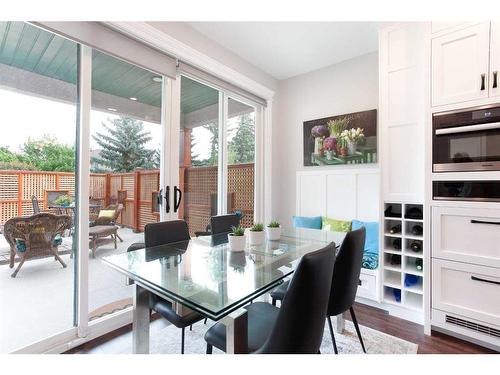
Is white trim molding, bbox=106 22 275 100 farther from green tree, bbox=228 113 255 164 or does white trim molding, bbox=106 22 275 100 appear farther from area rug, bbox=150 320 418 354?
area rug, bbox=150 320 418 354

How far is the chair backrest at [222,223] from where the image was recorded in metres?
2.30

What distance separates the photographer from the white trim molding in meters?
1.95

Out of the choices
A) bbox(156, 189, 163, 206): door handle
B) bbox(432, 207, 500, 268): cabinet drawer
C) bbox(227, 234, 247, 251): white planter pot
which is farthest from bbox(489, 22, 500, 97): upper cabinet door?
bbox(156, 189, 163, 206): door handle

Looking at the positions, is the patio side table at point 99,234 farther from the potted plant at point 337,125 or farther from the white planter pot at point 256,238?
the potted plant at point 337,125

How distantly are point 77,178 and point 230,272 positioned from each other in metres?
1.39

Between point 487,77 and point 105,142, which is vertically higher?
point 487,77

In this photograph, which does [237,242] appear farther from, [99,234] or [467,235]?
[467,235]

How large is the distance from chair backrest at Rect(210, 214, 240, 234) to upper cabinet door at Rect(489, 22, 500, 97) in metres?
2.22

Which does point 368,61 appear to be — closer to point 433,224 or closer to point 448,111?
point 448,111

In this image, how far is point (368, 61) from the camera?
116 inches

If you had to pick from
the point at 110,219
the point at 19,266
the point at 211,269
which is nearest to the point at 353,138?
the point at 211,269

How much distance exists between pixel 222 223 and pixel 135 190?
842mm

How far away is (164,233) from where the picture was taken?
6.23ft

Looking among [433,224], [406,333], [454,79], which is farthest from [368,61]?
[406,333]
